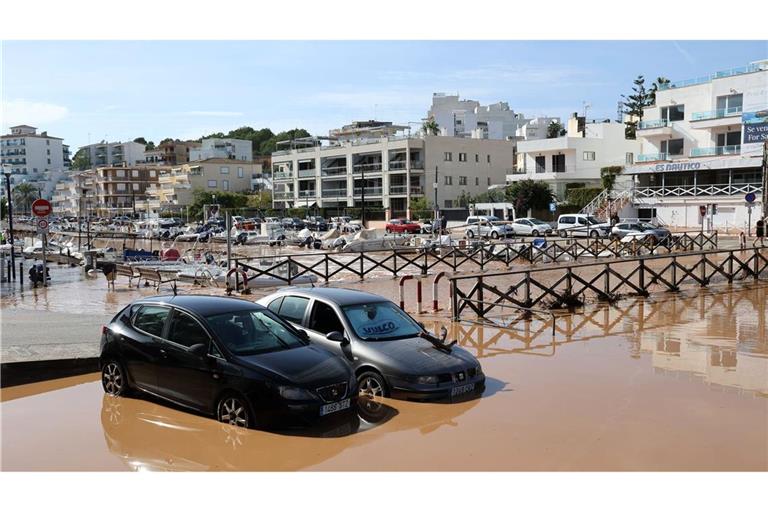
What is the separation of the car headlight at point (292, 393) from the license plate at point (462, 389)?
2.32 metres

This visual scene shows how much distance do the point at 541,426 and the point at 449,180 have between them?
72406 mm

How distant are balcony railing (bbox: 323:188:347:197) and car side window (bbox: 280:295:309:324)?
7588cm

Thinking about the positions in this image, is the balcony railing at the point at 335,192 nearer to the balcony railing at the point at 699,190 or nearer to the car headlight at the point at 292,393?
the balcony railing at the point at 699,190

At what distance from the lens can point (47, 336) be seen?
12.9m

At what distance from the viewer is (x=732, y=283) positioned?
22.6 m

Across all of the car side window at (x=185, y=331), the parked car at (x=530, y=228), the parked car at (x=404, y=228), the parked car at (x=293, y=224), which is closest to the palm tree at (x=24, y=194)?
the parked car at (x=293, y=224)

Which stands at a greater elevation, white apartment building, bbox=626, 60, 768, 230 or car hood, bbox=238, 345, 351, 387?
A: white apartment building, bbox=626, 60, 768, 230

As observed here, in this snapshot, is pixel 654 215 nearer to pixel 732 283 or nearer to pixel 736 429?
pixel 732 283

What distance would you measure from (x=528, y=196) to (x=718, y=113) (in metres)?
17.4

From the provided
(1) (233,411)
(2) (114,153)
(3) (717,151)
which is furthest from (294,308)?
(2) (114,153)

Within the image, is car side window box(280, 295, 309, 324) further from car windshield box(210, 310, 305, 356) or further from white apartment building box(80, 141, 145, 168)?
white apartment building box(80, 141, 145, 168)

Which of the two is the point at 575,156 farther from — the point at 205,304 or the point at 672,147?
the point at 205,304

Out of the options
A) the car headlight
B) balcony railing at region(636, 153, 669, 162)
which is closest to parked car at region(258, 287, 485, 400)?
the car headlight

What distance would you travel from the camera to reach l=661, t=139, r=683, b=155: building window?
198ft
